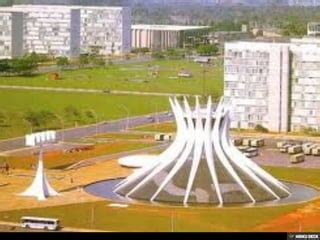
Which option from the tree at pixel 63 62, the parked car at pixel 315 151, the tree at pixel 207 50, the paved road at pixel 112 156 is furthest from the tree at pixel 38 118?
the tree at pixel 207 50

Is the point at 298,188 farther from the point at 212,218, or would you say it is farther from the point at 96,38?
the point at 96,38

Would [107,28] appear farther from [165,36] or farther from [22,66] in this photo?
[22,66]

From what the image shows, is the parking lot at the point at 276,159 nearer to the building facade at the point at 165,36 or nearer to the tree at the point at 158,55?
the tree at the point at 158,55

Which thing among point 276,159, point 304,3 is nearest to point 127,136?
point 276,159

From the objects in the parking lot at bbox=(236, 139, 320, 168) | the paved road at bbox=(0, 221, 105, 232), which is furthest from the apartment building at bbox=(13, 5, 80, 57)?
the paved road at bbox=(0, 221, 105, 232)

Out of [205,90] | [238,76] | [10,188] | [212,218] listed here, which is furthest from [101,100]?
[212,218]
